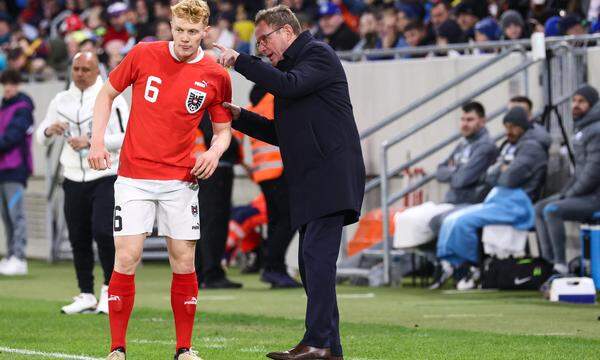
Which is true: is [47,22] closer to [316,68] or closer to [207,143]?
[207,143]

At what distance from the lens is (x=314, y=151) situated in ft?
28.2

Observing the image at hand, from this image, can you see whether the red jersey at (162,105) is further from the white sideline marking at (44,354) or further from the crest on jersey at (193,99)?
the white sideline marking at (44,354)

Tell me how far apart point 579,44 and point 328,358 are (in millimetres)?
8768

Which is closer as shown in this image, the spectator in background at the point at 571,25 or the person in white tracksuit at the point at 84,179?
the person in white tracksuit at the point at 84,179

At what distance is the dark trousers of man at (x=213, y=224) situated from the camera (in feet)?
50.3

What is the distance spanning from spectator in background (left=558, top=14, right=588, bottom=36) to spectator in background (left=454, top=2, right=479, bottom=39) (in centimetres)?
242

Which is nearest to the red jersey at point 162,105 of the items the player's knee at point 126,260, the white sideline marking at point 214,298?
the player's knee at point 126,260

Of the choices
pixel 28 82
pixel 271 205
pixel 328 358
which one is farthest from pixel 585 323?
pixel 28 82

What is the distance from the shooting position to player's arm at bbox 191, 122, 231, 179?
8.46m

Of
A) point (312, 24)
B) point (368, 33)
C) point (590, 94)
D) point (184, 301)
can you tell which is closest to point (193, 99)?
point (184, 301)

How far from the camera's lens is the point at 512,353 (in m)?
9.01

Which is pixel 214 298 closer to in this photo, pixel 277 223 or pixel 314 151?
pixel 277 223

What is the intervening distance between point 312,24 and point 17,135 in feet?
19.3

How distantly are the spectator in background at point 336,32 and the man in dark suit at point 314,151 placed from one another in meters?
12.0
